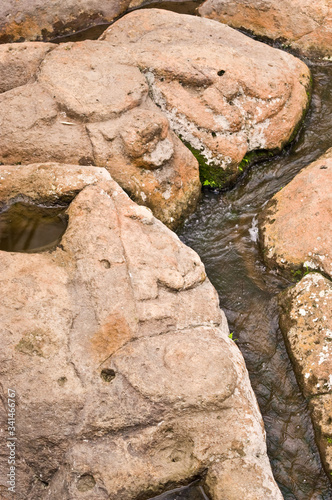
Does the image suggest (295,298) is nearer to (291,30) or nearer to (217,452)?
(217,452)

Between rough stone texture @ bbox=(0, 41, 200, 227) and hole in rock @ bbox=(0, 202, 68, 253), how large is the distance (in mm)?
629

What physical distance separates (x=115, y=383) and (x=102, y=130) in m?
2.58

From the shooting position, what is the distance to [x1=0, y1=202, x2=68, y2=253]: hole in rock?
4.73 meters

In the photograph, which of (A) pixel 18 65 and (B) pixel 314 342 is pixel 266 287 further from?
(A) pixel 18 65

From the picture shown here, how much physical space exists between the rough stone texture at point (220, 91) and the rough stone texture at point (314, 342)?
178 cm

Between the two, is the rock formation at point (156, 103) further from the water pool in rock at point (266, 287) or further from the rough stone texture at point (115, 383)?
the rough stone texture at point (115, 383)

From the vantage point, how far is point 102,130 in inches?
209

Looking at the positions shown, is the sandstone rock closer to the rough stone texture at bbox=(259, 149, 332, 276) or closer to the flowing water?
the flowing water

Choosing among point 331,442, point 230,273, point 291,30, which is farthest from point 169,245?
point 291,30

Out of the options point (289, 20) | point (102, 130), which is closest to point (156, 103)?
point (102, 130)

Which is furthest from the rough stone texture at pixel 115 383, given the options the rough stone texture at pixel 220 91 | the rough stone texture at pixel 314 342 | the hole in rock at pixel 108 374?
the rough stone texture at pixel 220 91

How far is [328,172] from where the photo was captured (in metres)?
5.43

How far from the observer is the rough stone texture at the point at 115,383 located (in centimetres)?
374

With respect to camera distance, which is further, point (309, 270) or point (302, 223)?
point (302, 223)
